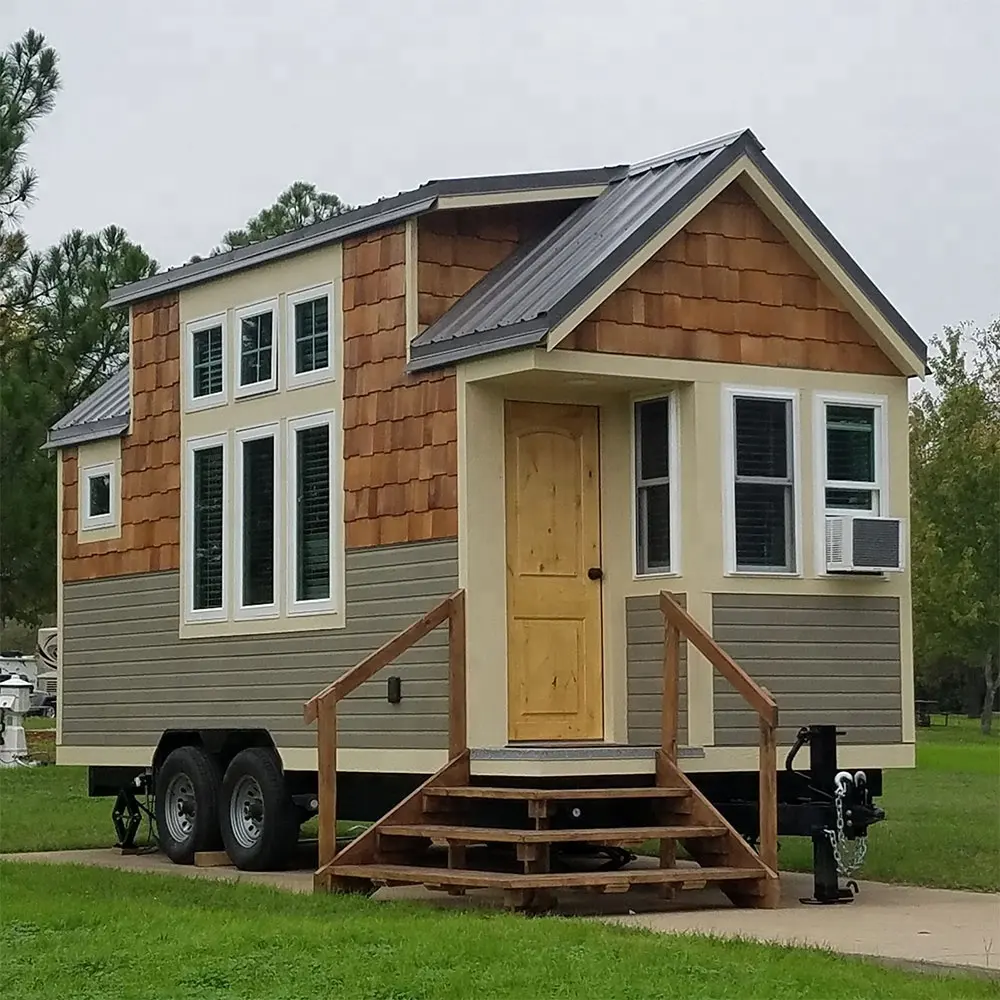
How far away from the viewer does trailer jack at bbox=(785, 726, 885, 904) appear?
13.0 metres

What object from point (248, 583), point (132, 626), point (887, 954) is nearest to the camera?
point (887, 954)

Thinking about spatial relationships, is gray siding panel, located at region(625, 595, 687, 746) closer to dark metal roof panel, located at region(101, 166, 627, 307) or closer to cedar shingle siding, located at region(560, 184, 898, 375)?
cedar shingle siding, located at region(560, 184, 898, 375)

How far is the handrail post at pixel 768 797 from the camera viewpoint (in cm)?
1269

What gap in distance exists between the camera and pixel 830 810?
13.0 m

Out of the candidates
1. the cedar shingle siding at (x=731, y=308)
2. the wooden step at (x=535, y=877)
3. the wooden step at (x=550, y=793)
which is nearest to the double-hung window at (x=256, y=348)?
the cedar shingle siding at (x=731, y=308)

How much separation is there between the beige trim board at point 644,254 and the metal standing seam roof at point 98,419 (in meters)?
5.63

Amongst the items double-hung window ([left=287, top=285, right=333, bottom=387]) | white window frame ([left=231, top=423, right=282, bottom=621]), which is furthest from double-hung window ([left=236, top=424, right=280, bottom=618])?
double-hung window ([left=287, top=285, right=333, bottom=387])

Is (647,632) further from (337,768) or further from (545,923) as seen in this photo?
(545,923)

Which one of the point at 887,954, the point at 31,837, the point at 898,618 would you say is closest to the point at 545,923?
the point at 887,954

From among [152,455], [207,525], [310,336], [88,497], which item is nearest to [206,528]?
[207,525]

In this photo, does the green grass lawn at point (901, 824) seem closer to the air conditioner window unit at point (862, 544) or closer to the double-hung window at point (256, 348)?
the air conditioner window unit at point (862, 544)

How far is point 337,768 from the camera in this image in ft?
47.1

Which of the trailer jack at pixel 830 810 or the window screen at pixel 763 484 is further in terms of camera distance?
the window screen at pixel 763 484

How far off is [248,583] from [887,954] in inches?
277
